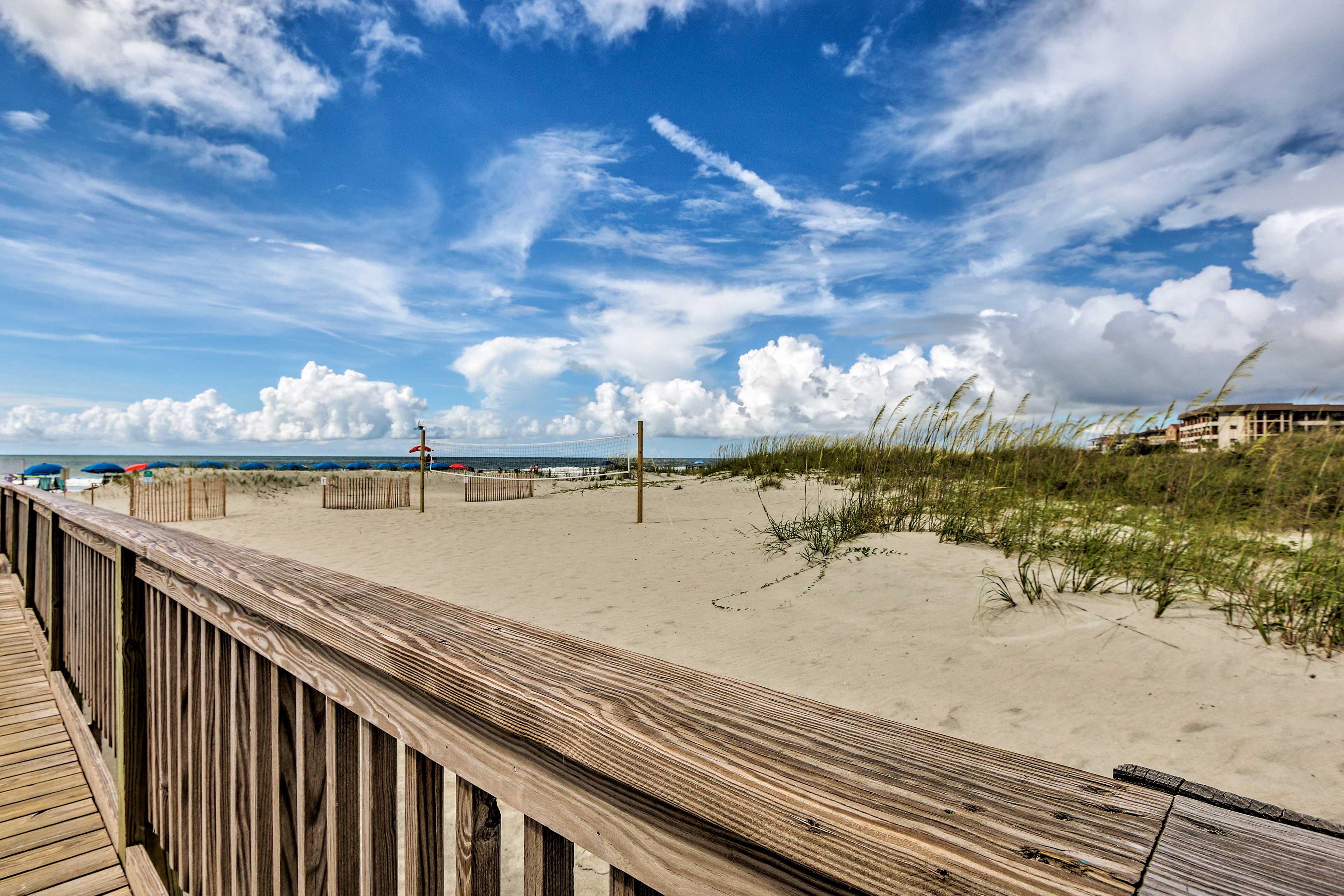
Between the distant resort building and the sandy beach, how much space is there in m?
1.70

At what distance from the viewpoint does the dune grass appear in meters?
4.30

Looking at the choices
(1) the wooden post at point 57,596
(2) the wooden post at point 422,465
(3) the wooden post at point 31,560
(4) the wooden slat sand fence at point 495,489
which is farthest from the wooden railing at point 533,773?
(4) the wooden slat sand fence at point 495,489

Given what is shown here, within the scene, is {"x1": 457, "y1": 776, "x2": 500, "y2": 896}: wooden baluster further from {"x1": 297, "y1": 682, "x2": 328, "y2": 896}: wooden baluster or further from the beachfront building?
the beachfront building

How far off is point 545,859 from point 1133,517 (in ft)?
21.3

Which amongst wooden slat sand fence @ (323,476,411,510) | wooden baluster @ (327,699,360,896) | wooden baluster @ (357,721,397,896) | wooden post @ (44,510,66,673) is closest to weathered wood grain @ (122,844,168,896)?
wooden baluster @ (327,699,360,896)

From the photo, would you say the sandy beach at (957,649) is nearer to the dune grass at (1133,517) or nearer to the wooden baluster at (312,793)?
the dune grass at (1133,517)

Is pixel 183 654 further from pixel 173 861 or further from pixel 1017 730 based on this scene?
pixel 1017 730

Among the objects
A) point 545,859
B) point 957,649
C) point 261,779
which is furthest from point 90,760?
point 957,649

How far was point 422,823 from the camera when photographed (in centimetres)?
104

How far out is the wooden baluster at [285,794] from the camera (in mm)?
Answer: 1372

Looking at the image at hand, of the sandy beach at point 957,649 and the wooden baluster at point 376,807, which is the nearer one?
the wooden baluster at point 376,807

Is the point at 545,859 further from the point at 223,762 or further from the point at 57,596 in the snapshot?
the point at 57,596

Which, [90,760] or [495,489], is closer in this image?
[90,760]

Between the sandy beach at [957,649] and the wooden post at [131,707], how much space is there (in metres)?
1.46
